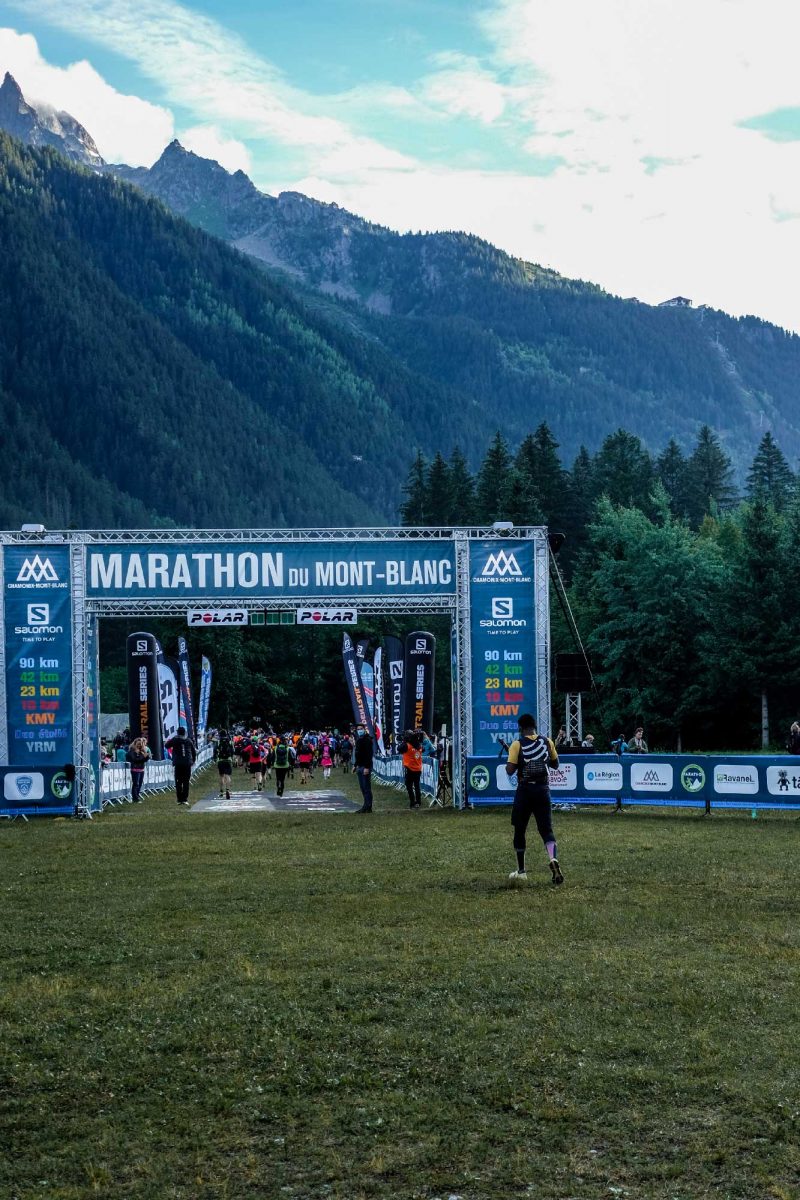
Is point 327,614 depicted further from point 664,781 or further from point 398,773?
point 398,773

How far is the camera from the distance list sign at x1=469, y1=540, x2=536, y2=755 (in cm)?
3103

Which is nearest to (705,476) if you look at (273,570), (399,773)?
(399,773)

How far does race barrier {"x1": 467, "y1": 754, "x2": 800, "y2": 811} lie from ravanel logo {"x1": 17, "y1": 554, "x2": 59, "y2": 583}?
10167 mm

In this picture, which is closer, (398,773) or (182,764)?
(182,764)

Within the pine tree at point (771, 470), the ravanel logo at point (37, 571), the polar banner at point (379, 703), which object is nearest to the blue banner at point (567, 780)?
the ravanel logo at point (37, 571)

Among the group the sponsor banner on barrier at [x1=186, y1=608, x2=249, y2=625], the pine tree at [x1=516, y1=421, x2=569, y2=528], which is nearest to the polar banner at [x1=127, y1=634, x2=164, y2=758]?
the sponsor banner on barrier at [x1=186, y1=608, x2=249, y2=625]

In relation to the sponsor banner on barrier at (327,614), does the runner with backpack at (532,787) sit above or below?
below

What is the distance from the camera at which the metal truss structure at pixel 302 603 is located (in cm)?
3070

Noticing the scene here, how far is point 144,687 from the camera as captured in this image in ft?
149

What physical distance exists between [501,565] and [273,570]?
5.18 meters

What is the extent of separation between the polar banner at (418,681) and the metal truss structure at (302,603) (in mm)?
10539

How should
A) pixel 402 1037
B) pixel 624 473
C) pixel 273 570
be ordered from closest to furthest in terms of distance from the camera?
pixel 402 1037
pixel 273 570
pixel 624 473

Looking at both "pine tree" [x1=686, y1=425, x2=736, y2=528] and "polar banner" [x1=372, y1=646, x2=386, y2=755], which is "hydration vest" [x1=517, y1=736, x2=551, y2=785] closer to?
"polar banner" [x1=372, y1=646, x2=386, y2=755]

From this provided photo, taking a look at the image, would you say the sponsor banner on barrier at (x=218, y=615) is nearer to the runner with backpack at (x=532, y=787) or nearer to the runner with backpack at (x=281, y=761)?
the runner with backpack at (x=281, y=761)
